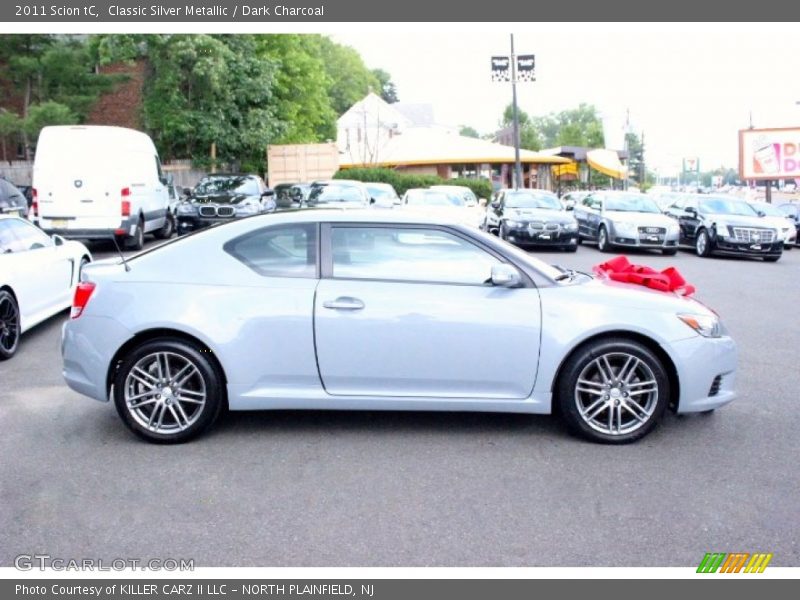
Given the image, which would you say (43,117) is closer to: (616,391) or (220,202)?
(220,202)

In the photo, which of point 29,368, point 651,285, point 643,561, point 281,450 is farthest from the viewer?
point 29,368

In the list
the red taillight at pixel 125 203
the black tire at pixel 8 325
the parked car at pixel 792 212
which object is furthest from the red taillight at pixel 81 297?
the parked car at pixel 792 212

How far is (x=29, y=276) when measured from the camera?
8.15m

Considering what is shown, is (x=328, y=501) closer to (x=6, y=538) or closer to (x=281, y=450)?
(x=281, y=450)

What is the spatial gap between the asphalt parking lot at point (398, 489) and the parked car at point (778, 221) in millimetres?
13644

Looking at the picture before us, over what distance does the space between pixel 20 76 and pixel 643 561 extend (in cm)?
2689

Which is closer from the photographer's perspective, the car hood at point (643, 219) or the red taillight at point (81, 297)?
the red taillight at point (81, 297)

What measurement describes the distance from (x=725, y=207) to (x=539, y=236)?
17.5 ft

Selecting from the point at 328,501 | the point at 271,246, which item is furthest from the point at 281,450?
the point at 271,246

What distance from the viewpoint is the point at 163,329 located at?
5.00 metres

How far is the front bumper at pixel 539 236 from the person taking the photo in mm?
17828

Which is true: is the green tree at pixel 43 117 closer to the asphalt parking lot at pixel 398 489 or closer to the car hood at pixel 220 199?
the car hood at pixel 220 199

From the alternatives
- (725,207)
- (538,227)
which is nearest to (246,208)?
(538,227)

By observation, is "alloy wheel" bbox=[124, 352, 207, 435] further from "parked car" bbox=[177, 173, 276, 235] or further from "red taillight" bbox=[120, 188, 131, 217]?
"parked car" bbox=[177, 173, 276, 235]
